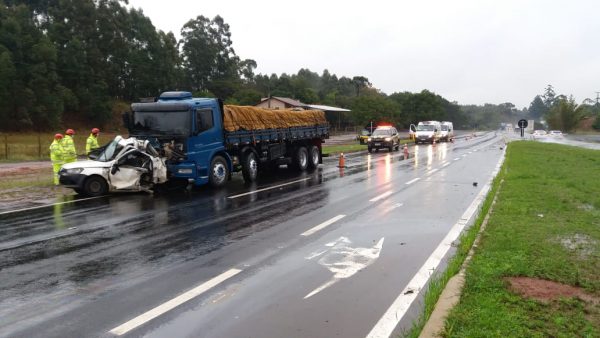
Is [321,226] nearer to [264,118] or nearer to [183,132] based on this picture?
[183,132]

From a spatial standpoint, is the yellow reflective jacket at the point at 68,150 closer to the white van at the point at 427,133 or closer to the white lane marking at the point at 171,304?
the white lane marking at the point at 171,304

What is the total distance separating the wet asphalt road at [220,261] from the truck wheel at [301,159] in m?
7.51

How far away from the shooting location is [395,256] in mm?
6715

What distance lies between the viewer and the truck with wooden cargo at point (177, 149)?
12875 millimetres

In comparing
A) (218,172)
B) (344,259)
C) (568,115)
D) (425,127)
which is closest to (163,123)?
(218,172)

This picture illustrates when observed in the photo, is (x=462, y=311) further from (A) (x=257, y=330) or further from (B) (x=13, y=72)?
(B) (x=13, y=72)

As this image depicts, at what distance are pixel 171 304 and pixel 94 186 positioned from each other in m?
9.00

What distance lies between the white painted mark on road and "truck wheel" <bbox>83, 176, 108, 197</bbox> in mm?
7921

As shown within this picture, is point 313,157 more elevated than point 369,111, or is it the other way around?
point 369,111

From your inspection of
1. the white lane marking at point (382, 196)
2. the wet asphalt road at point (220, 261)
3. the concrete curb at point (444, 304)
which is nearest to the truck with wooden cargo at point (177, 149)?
the wet asphalt road at point (220, 261)

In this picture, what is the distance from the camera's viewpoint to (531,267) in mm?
5781

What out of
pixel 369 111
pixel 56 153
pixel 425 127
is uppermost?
pixel 369 111

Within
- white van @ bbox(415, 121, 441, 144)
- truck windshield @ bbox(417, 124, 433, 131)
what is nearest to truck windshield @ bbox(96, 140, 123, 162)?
white van @ bbox(415, 121, 441, 144)

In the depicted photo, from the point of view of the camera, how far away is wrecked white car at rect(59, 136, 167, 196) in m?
12.6
